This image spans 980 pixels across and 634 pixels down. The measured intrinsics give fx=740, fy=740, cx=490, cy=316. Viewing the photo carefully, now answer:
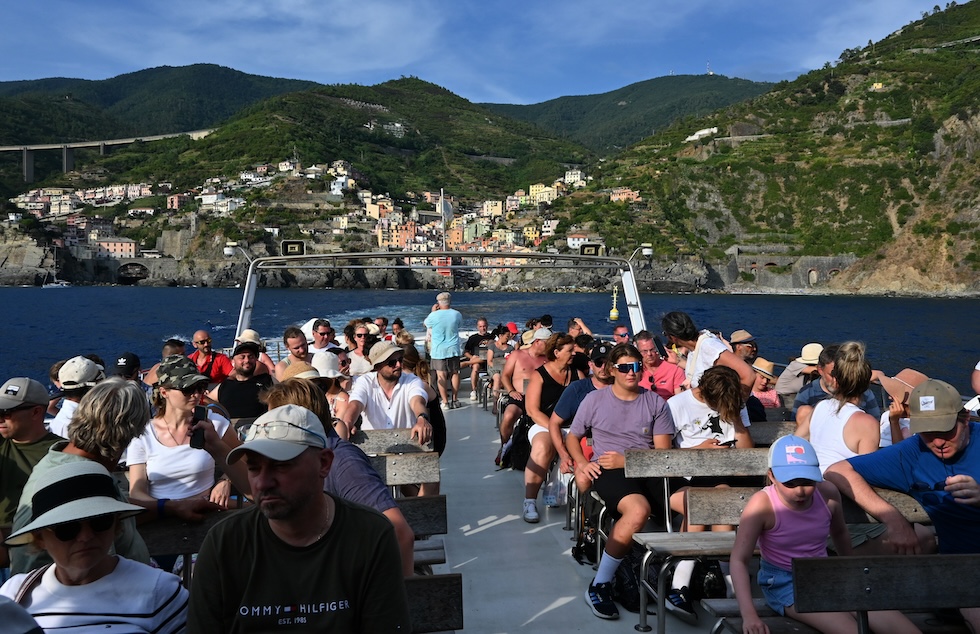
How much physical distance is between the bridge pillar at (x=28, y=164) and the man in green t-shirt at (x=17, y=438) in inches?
7525

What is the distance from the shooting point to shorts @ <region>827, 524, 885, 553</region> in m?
3.13

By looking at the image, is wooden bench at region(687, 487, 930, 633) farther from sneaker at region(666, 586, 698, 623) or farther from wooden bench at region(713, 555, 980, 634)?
wooden bench at region(713, 555, 980, 634)

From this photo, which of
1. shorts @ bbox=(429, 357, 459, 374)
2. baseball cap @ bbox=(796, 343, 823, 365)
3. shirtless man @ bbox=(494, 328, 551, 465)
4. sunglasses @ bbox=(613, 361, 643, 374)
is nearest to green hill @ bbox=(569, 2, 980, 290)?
shorts @ bbox=(429, 357, 459, 374)

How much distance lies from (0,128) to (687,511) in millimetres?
205837

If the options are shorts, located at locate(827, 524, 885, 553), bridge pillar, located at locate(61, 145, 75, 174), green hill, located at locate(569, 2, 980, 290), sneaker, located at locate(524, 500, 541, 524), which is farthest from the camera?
bridge pillar, located at locate(61, 145, 75, 174)

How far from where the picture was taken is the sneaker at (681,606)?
3547 mm

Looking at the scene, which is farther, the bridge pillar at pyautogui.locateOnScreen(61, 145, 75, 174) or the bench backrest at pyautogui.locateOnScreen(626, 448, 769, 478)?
the bridge pillar at pyautogui.locateOnScreen(61, 145, 75, 174)

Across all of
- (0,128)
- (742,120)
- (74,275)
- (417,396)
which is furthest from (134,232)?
(417,396)

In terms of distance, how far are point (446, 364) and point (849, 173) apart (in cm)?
11634

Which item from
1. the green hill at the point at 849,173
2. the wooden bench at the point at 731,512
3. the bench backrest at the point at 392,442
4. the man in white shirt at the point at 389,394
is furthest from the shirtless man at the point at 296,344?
the green hill at the point at 849,173

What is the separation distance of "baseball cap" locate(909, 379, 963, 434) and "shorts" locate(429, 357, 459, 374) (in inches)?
279

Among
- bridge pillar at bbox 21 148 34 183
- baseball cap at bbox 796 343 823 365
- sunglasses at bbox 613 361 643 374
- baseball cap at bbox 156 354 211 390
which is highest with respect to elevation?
bridge pillar at bbox 21 148 34 183

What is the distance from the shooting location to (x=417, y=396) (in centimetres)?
473

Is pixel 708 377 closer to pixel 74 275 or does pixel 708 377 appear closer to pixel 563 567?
pixel 563 567
